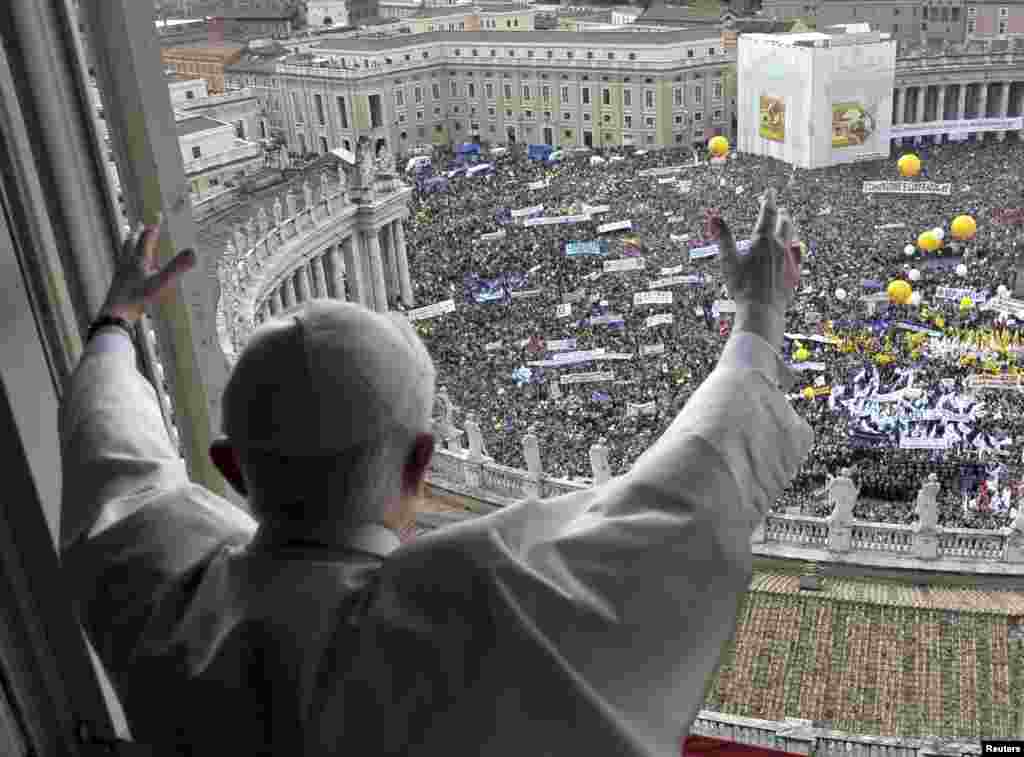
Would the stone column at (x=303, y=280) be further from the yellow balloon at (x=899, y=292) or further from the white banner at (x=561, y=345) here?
the yellow balloon at (x=899, y=292)

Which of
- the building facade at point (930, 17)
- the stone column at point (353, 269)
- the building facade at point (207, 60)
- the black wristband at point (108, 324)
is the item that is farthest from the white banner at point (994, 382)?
the building facade at point (207, 60)

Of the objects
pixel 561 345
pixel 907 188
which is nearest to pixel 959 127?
pixel 907 188

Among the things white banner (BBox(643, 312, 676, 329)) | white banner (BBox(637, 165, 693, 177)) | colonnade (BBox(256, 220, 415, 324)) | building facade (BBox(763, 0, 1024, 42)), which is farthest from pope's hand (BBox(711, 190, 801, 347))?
building facade (BBox(763, 0, 1024, 42))

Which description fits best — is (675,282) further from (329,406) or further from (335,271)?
(329,406)

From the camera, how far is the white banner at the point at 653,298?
19.5 meters

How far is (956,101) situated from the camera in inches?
1563

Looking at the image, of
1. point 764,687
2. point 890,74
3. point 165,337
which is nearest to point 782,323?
point 165,337

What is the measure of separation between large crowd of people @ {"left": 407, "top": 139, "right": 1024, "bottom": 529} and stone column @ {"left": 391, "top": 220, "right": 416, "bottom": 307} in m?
0.43

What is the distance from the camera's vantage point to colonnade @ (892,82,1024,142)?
39156 millimetres

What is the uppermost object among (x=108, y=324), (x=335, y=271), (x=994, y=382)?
(x=108, y=324)

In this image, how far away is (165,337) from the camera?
2.70 meters

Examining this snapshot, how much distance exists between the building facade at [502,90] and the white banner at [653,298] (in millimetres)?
19302

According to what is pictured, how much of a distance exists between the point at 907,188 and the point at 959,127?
11818 mm

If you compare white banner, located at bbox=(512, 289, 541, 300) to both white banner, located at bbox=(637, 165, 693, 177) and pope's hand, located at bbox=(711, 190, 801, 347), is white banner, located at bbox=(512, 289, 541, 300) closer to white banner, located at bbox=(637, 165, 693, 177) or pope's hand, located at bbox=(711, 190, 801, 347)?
white banner, located at bbox=(637, 165, 693, 177)
